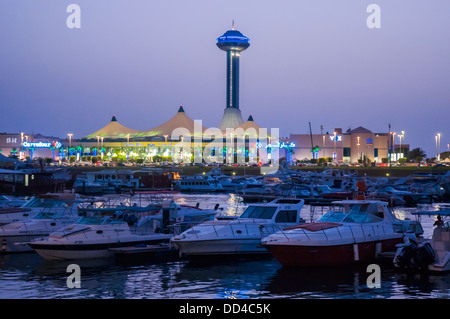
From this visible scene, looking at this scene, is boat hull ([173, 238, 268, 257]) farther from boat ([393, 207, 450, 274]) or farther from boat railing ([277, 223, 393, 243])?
boat ([393, 207, 450, 274])

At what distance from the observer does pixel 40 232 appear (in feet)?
97.9

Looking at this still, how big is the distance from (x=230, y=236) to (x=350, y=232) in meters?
4.76

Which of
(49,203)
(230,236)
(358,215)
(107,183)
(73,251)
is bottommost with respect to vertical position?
(73,251)

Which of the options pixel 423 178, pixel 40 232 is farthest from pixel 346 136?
pixel 40 232

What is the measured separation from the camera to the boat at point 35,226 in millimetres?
29188

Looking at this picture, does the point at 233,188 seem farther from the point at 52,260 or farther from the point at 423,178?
the point at 52,260

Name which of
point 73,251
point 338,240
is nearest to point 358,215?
point 338,240

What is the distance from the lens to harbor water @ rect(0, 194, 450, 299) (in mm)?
21391

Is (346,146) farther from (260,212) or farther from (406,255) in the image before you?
(406,255)

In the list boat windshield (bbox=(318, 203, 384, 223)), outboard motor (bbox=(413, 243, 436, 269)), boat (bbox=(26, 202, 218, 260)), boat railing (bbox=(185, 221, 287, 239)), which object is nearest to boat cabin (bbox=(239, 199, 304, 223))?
boat railing (bbox=(185, 221, 287, 239))

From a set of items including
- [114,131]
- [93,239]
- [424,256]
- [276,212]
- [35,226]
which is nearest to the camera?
[424,256]

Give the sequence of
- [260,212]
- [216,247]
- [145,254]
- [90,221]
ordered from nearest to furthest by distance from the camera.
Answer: [216,247]
[145,254]
[90,221]
[260,212]

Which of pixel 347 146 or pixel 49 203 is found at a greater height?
pixel 347 146

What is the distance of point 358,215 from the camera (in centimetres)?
2695
